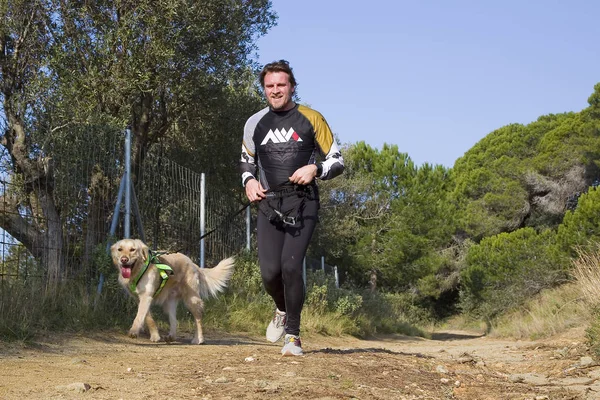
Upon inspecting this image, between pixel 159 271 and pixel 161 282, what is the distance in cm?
16

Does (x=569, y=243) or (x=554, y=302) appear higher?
(x=569, y=243)

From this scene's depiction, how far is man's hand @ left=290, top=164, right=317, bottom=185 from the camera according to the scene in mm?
5453

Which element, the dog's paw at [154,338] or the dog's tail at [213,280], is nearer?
the dog's paw at [154,338]

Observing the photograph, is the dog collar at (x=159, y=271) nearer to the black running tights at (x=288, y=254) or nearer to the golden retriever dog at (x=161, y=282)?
the golden retriever dog at (x=161, y=282)

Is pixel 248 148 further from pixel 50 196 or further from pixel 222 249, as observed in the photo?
pixel 222 249

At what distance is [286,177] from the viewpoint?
569 cm

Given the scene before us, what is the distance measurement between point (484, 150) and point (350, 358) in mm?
29146

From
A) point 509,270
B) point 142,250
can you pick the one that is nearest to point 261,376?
point 142,250

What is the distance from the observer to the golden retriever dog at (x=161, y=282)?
7.78 metres

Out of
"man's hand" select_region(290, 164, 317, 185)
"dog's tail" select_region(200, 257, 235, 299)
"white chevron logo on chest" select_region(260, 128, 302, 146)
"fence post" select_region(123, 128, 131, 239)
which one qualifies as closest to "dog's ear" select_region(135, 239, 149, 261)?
"dog's tail" select_region(200, 257, 235, 299)

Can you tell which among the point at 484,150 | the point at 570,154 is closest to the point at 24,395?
the point at 570,154

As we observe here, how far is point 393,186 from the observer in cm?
3216

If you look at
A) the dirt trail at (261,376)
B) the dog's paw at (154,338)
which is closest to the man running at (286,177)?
the dirt trail at (261,376)

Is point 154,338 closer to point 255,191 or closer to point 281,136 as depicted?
point 255,191
